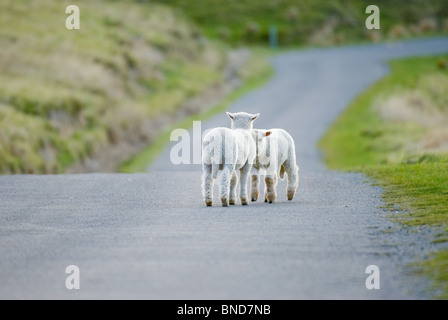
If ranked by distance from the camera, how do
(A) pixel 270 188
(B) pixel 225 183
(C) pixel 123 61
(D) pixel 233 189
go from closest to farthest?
(B) pixel 225 183, (D) pixel 233 189, (A) pixel 270 188, (C) pixel 123 61

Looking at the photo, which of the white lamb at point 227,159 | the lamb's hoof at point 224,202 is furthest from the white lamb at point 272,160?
the lamb's hoof at point 224,202

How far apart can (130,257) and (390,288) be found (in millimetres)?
2924

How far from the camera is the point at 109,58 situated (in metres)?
37.4

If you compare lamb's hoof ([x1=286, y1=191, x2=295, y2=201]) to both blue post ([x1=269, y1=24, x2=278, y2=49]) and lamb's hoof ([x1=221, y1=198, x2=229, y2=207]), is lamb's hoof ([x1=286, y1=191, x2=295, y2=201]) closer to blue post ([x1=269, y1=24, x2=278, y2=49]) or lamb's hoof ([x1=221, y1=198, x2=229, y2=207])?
lamb's hoof ([x1=221, y1=198, x2=229, y2=207])

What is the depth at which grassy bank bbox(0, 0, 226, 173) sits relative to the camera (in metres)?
25.5

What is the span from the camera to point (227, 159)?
44.0 ft

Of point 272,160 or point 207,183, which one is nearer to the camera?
point 207,183

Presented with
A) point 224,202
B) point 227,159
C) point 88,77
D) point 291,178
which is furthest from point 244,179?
point 88,77

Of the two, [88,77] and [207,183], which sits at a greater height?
[88,77]

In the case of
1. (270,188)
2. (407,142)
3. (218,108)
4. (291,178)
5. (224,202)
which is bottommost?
(224,202)

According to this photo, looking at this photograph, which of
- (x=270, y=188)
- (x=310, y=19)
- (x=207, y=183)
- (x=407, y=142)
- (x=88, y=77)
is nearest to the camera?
(x=207, y=183)

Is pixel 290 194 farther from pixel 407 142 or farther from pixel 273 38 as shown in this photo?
pixel 273 38

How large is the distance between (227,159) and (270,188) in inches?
56.5

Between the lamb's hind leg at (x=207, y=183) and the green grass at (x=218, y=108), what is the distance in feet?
34.8
